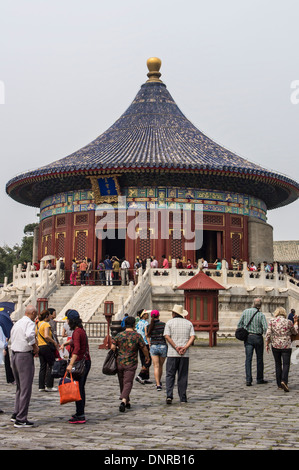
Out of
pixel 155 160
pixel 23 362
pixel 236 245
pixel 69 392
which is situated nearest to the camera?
pixel 69 392

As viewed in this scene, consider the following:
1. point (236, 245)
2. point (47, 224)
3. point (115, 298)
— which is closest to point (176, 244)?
point (236, 245)

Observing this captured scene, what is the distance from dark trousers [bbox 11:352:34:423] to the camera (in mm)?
8156

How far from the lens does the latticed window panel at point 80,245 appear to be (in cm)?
3188

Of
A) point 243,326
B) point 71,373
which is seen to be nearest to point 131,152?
point 243,326

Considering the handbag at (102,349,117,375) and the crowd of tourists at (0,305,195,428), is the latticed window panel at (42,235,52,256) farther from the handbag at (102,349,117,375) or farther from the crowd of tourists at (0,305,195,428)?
the handbag at (102,349,117,375)

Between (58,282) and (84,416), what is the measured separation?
2042 centimetres

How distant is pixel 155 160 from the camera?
101ft

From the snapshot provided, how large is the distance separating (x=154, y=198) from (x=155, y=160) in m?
1.89

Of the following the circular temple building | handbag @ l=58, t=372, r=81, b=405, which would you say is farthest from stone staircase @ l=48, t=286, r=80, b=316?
handbag @ l=58, t=372, r=81, b=405

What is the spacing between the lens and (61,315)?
24703 millimetres

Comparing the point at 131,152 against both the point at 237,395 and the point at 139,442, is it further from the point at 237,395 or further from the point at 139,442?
the point at 139,442

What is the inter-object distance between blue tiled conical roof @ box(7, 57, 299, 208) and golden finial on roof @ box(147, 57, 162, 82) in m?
0.22

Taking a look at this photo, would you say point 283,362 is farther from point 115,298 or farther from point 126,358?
point 115,298

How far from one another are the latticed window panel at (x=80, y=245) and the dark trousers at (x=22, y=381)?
23.4 metres
